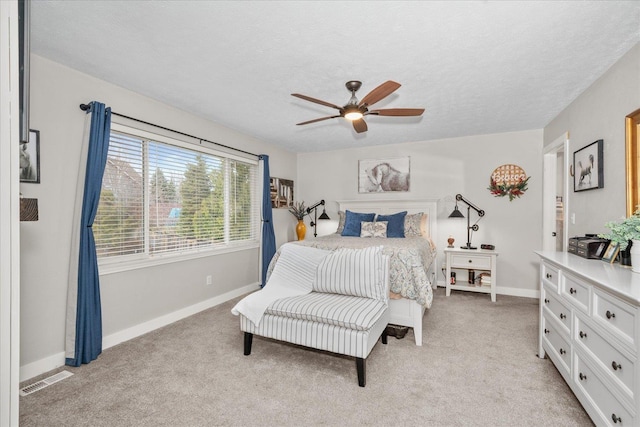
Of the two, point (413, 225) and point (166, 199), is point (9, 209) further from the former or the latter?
point (413, 225)

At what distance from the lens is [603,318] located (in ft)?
5.24

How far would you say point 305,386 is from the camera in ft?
7.10

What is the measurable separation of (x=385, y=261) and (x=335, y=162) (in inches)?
132

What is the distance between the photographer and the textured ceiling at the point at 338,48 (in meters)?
1.80

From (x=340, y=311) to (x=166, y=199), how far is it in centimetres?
237

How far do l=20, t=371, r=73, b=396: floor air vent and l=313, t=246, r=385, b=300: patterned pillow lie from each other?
6.60 ft

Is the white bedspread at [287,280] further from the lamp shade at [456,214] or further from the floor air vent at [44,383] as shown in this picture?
the lamp shade at [456,214]

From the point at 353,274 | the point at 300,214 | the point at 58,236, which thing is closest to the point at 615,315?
the point at 353,274

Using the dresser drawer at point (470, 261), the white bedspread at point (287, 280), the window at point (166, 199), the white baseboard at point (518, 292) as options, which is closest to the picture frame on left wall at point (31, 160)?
the window at point (166, 199)

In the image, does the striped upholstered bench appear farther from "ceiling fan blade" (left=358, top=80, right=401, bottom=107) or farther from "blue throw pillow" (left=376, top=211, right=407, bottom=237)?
"blue throw pillow" (left=376, top=211, right=407, bottom=237)

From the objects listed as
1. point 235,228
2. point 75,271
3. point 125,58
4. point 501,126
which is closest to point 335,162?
point 235,228

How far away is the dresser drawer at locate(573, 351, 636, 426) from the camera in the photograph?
1414 millimetres

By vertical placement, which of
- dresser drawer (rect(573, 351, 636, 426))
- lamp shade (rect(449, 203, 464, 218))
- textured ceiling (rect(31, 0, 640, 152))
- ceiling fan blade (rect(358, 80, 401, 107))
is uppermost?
textured ceiling (rect(31, 0, 640, 152))

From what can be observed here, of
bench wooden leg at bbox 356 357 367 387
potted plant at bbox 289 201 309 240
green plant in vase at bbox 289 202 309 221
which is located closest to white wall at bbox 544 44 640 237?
bench wooden leg at bbox 356 357 367 387
